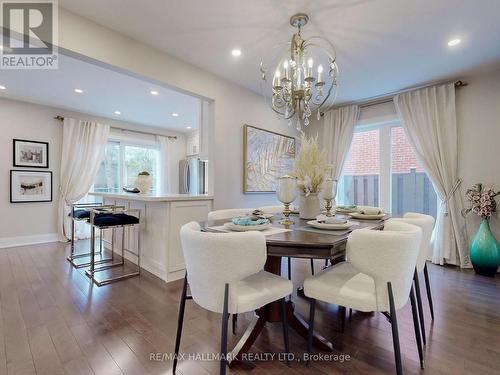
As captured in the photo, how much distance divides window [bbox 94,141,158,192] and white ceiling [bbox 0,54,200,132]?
0.69 m

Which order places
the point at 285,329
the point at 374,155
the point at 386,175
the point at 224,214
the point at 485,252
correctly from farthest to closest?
the point at 374,155
the point at 386,175
the point at 485,252
the point at 224,214
the point at 285,329

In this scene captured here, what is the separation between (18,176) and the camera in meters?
4.35

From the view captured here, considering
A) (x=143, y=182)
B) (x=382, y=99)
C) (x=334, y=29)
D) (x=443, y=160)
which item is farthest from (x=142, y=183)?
(x=443, y=160)

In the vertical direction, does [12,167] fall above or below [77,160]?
below

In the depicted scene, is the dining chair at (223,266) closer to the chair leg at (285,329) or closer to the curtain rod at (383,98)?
the chair leg at (285,329)

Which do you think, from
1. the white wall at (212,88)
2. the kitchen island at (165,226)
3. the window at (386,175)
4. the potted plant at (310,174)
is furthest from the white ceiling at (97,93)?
the window at (386,175)

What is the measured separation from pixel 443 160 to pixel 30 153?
686 centimetres

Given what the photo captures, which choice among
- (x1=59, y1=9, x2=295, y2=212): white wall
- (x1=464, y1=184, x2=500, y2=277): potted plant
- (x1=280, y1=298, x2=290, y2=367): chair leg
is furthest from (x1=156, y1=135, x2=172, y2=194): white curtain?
(x1=464, y1=184, x2=500, y2=277): potted plant

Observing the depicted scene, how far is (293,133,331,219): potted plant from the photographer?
6.55 ft

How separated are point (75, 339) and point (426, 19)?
12.6 feet

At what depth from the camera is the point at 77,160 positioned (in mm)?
4855

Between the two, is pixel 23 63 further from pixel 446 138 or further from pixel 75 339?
pixel 446 138

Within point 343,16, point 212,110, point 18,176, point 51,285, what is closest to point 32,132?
point 18,176

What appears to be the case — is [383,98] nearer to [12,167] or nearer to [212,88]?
[212,88]
